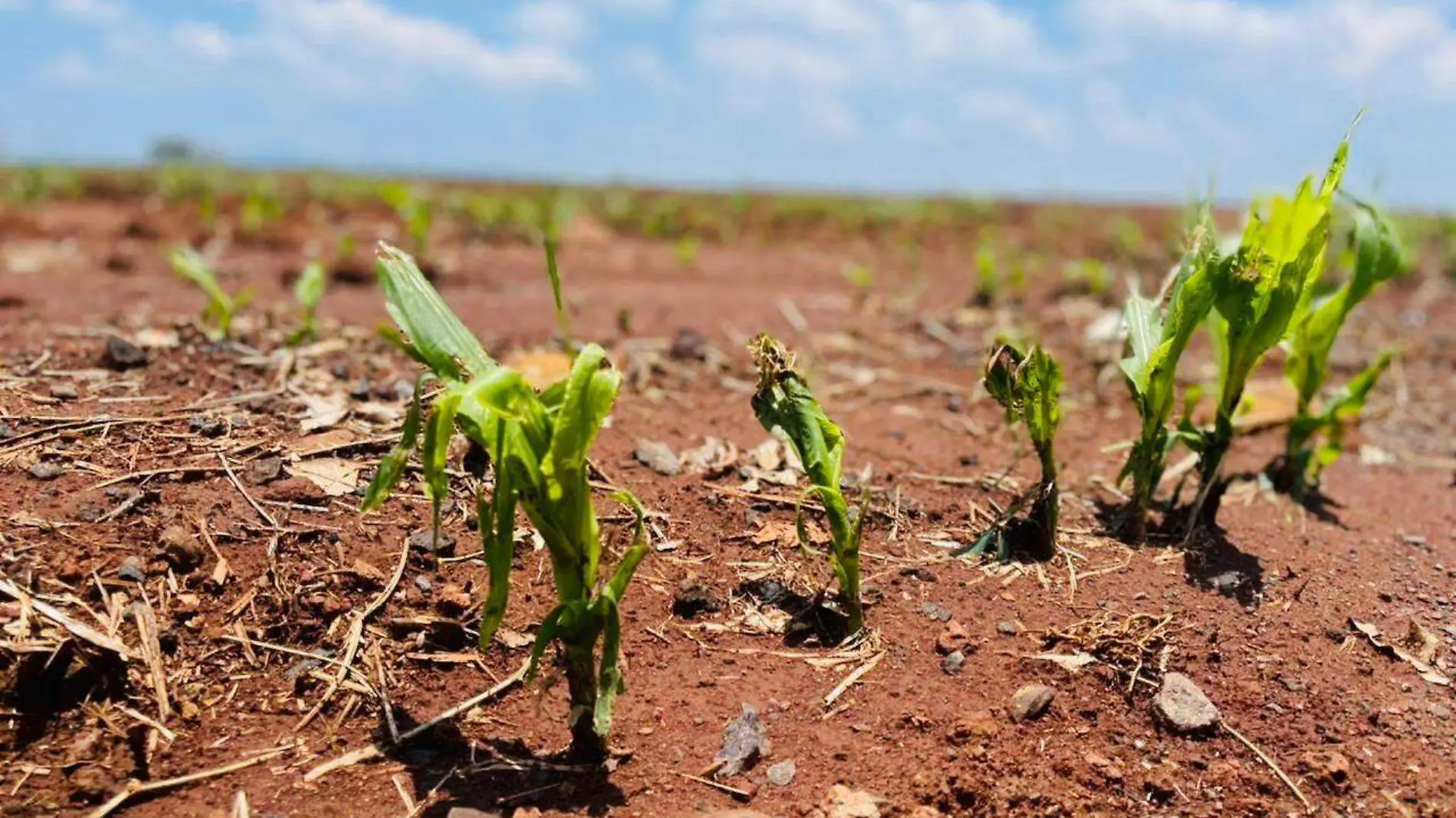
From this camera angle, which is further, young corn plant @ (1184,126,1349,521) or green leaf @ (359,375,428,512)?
young corn plant @ (1184,126,1349,521)

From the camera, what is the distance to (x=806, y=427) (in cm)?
196

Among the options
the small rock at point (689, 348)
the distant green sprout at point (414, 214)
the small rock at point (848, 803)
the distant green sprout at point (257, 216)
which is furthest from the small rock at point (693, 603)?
the distant green sprout at point (257, 216)

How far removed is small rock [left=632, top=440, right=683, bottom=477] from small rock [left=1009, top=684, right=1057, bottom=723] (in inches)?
39.8

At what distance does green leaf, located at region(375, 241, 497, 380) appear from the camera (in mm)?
1695

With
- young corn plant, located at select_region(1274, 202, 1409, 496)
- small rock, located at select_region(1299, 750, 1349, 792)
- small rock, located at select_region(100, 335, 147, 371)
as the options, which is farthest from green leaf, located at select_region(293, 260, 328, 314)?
small rock, located at select_region(1299, 750, 1349, 792)

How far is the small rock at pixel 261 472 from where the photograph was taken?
7.41 ft

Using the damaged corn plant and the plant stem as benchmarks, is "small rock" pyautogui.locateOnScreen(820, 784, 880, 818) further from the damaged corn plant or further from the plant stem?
the damaged corn plant

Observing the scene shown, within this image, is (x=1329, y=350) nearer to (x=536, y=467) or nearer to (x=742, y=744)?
(x=742, y=744)

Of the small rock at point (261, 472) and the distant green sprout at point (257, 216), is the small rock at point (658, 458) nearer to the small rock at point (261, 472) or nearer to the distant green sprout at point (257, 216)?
the small rock at point (261, 472)

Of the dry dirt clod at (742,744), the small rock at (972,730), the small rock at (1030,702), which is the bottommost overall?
the dry dirt clod at (742,744)

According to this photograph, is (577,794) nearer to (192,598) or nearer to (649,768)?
(649,768)

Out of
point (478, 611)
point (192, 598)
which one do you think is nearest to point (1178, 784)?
point (478, 611)

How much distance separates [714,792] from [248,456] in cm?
130

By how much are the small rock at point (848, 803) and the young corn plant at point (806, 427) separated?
409 mm
